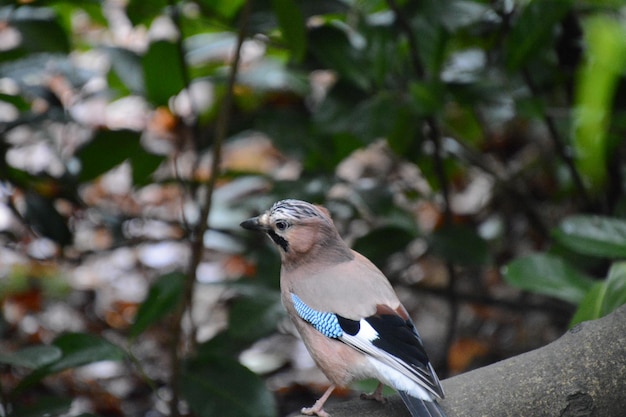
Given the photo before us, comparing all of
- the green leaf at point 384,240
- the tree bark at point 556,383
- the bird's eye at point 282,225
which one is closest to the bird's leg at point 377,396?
the tree bark at point 556,383

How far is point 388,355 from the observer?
189cm

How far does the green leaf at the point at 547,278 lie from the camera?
2.53 m

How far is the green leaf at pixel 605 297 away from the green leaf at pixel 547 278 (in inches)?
6.9

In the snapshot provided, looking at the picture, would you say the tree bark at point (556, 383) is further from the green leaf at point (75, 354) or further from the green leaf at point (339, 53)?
the green leaf at point (339, 53)

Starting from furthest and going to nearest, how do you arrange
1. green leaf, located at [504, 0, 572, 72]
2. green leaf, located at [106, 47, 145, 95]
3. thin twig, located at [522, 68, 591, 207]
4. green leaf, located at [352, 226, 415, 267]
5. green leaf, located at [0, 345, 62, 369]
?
1. thin twig, located at [522, 68, 591, 207]
2. green leaf, located at [352, 226, 415, 267]
3. green leaf, located at [106, 47, 145, 95]
4. green leaf, located at [504, 0, 572, 72]
5. green leaf, located at [0, 345, 62, 369]

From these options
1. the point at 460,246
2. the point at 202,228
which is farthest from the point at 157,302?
the point at 460,246

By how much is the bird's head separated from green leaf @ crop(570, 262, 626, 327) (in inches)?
28.6

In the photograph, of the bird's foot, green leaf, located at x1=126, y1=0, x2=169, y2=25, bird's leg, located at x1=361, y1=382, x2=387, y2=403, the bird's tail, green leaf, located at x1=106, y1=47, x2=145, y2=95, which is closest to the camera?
the bird's tail

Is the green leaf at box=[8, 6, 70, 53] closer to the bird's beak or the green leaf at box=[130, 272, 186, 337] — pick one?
the green leaf at box=[130, 272, 186, 337]

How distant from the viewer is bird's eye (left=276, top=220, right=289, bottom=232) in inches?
80.5

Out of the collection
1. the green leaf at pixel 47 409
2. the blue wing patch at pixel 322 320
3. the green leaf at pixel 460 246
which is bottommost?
the green leaf at pixel 460 246

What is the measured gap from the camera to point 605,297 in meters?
2.31

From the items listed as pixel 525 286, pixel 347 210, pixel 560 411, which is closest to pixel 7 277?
pixel 347 210

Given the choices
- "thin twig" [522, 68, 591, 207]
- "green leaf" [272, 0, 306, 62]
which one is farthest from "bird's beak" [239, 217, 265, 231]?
"thin twig" [522, 68, 591, 207]
